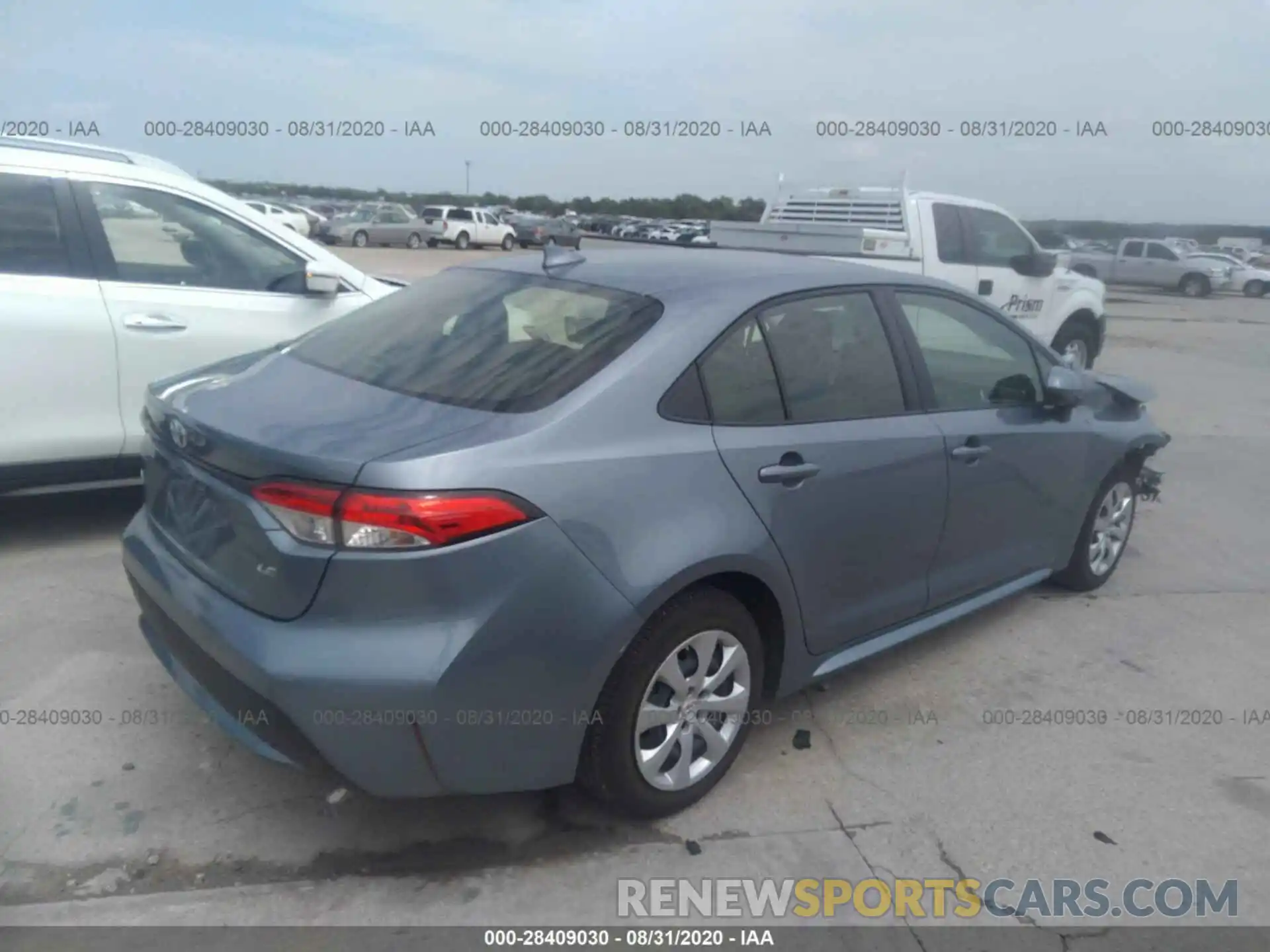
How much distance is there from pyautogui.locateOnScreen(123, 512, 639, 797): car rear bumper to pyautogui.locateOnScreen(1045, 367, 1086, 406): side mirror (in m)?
2.40

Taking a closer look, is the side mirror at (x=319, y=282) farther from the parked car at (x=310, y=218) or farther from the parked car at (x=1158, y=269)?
the parked car at (x=310, y=218)

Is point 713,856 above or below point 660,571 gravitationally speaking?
below

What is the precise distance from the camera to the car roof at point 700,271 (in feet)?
11.0

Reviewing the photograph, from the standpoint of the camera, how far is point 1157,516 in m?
6.51

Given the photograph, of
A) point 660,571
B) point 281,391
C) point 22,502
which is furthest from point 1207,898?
point 22,502

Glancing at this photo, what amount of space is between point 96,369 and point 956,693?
3.94 metres

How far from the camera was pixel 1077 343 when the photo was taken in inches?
444

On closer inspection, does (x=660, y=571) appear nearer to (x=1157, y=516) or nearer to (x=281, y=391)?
(x=281, y=391)

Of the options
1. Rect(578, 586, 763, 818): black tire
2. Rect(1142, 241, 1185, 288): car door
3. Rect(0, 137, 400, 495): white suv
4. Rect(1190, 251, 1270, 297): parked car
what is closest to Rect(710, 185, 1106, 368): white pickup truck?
Rect(0, 137, 400, 495): white suv

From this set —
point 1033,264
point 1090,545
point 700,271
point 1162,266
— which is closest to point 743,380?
point 700,271

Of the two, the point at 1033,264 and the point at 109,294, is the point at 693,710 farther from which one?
the point at 1033,264

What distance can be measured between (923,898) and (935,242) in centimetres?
736

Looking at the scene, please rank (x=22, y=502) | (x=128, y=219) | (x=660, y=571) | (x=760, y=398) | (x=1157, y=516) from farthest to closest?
(x=1157, y=516) < (x=22, y=502) < (x=128, y=219) < (x=760, y=398) < (x=660, y=571)

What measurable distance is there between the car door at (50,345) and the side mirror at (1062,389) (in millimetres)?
4061
